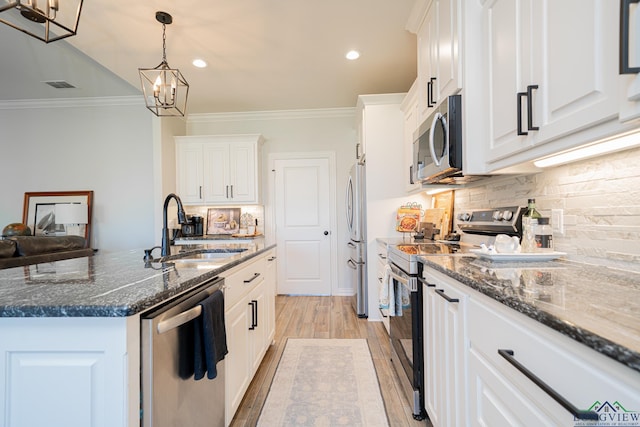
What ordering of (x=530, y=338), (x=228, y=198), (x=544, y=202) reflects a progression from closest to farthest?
(x=530, y=338) → (x=544, y=202) → (x=228, y=198)

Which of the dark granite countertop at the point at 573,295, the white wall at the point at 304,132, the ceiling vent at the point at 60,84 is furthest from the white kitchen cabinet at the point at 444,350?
the ceiling vent at the point at 60,84

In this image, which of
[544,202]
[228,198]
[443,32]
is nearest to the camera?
[544,202]

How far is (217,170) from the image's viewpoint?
4.22 metres

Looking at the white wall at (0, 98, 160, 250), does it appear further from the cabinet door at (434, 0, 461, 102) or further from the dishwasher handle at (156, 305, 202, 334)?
the cabinet door at (434, 0, 461, 102)

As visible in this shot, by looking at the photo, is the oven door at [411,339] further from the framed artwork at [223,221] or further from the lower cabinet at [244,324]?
the framed artwork at [223,221]

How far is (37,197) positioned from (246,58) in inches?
152

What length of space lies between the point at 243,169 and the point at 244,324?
9.34ft

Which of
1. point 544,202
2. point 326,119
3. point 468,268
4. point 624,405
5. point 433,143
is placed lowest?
point 624,405

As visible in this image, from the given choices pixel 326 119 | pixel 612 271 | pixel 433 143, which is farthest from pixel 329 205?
pixel 612 271

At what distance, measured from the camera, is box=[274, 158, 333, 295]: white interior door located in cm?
442

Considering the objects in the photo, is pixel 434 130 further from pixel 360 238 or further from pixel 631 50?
pixel 360 238

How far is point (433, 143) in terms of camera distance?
1854 mm

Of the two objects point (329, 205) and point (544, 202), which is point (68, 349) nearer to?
point (544, 202)

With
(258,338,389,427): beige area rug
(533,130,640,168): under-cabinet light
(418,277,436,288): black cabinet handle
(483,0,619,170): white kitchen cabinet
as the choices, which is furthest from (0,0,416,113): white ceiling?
(258,338,389,427): beige area rug
